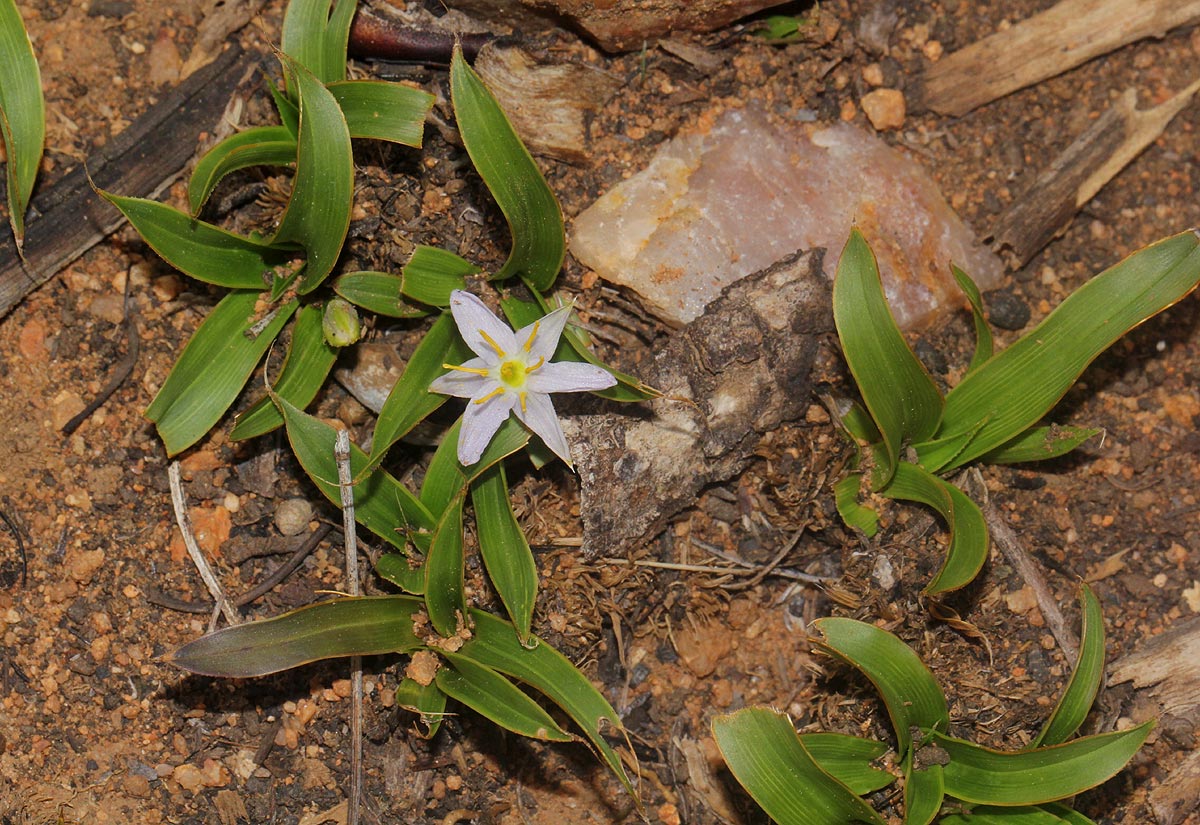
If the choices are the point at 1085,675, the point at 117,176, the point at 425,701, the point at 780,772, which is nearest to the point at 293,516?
the point at 425,701

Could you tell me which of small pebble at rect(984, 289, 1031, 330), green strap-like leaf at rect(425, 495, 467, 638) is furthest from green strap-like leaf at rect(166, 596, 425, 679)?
small pebble at rect(984, 289, 1031, 330)

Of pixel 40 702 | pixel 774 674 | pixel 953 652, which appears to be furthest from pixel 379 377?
pixel 953 652

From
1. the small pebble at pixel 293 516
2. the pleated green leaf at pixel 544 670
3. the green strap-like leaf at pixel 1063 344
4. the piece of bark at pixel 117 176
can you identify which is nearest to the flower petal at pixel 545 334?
the pleated green leaf at pixel 544 670

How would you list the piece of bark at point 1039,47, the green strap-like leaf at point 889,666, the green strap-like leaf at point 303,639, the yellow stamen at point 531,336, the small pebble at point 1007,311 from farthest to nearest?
the piece of bark at point 1039,47, the small pebble at point 1007,311, the green strap-like leaf at point 889,666, the yellow stamen at point 531,336, the green strap-like leaf at point 303,639

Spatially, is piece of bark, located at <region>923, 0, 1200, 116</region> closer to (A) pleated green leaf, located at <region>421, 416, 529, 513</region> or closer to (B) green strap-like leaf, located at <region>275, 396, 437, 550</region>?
(A) pleated green leaf, located at <region>421, 416, 529, 513</region>

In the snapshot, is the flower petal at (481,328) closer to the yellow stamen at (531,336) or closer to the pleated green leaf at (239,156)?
the yellow stamen at (531,336)
